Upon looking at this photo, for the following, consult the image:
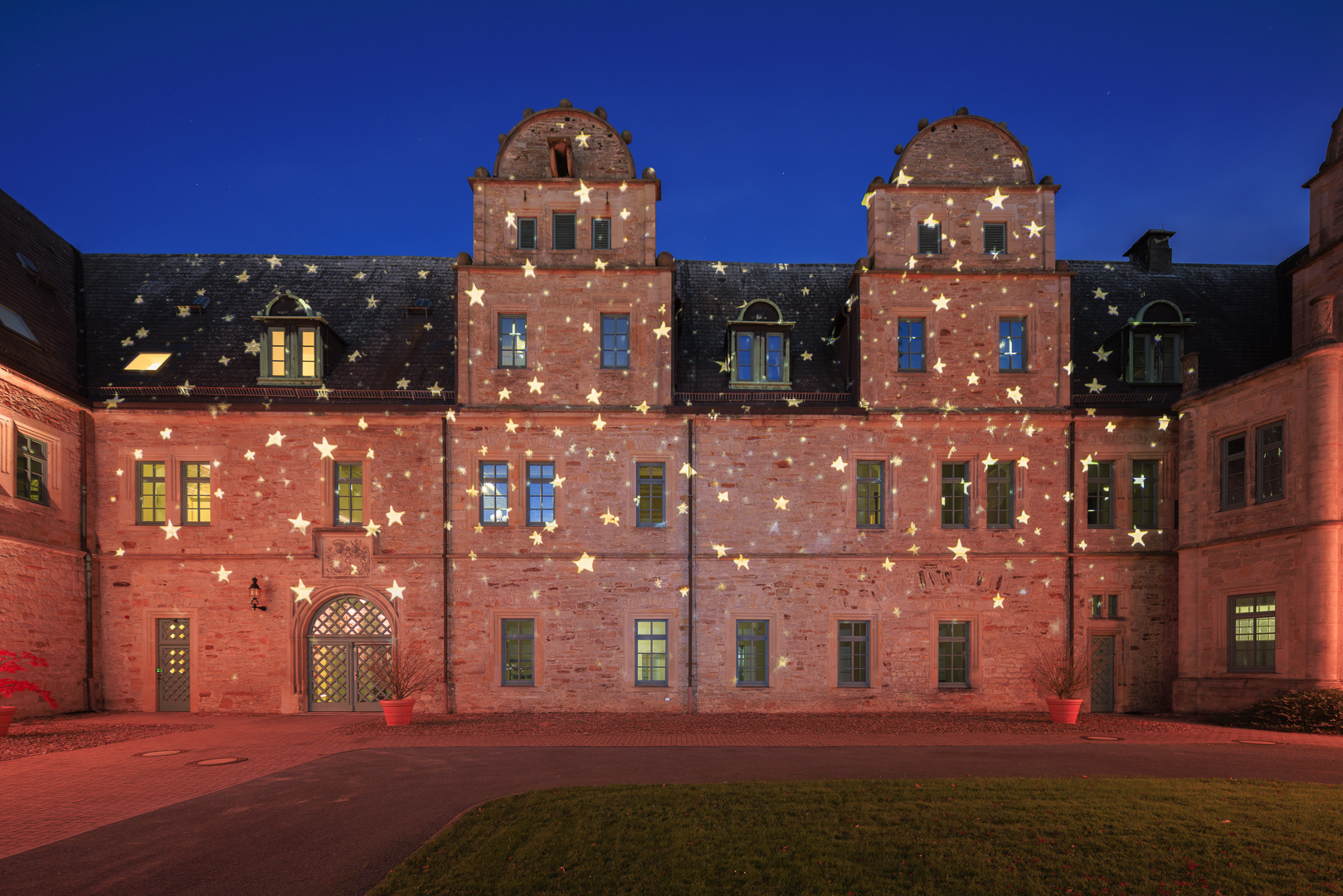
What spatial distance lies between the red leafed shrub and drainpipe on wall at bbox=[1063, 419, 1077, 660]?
72.5 feet

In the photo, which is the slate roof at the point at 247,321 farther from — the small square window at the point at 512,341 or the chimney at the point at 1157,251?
the chimney at the point at 1157,251

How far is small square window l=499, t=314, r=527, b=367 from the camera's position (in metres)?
17.4

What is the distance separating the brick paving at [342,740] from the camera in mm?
9328

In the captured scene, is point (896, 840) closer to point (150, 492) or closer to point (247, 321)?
point (150, 492)

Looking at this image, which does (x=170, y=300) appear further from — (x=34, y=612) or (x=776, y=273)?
(x=776, y=273)

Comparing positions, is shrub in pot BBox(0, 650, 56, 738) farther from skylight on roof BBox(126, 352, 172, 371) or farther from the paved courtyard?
skylight on roof BBox(126, 352, 172, 371)

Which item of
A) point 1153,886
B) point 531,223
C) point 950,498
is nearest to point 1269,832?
point 1153,886

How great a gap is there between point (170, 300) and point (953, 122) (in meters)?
21.5

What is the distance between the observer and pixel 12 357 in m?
15.1

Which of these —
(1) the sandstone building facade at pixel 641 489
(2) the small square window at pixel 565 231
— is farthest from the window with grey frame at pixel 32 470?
(2) the small square window at pixel 565 231

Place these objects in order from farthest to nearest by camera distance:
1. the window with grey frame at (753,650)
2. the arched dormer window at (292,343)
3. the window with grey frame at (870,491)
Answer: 1. the arched dormer window at (292,343)
2. the window with grey frame at (870,491)
3. the window with grey frame at (753,650)

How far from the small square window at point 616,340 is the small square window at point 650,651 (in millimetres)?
6284

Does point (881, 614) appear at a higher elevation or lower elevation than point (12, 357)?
lower

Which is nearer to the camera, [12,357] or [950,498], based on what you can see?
[12,357]
